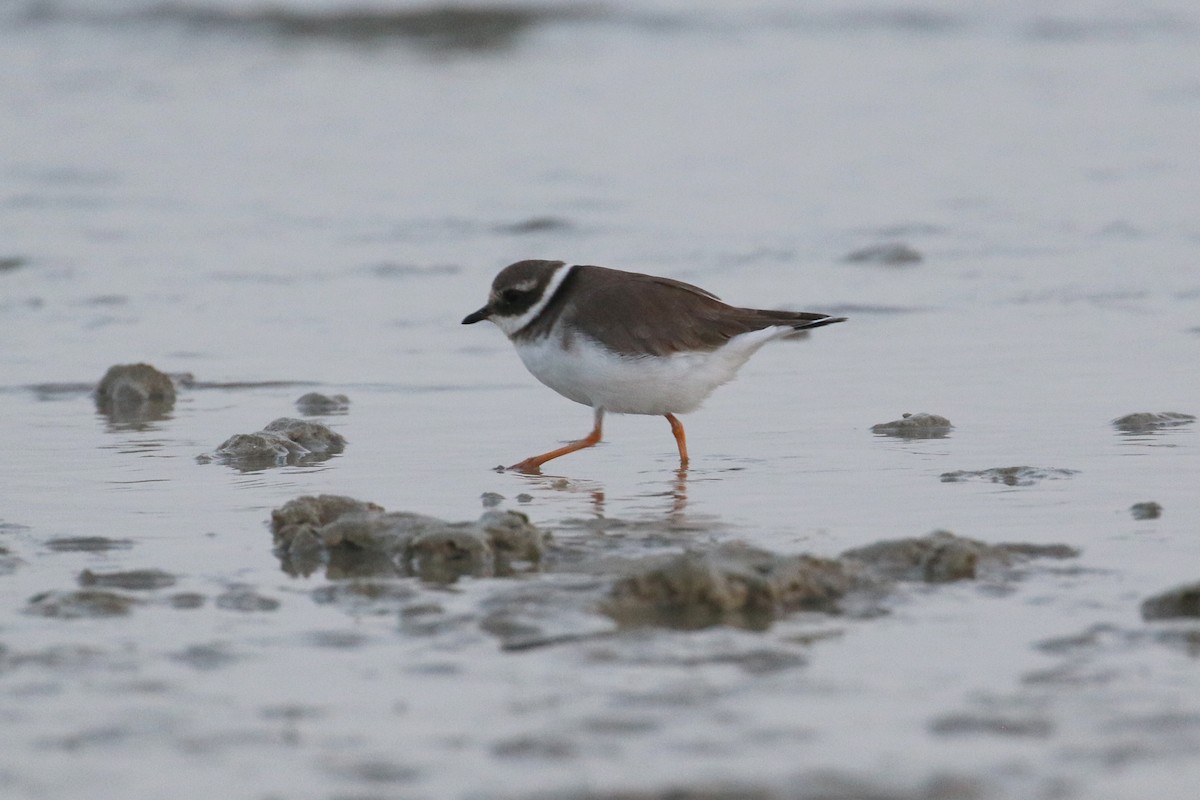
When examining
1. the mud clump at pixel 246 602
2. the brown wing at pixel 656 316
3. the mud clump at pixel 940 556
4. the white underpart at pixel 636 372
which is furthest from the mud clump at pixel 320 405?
the mud clump at pixel 940 556

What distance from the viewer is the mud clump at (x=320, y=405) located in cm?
809

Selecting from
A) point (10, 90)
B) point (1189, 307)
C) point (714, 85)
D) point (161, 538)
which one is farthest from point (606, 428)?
point (10, 90)

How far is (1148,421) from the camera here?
7.21m

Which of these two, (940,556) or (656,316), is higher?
(656,316)

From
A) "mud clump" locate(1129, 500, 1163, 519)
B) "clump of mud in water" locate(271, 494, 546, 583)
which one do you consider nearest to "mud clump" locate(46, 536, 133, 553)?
"clump of mud in water" locate(271, 494, 546, 583)

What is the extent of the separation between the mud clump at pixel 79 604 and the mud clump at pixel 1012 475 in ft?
9.89

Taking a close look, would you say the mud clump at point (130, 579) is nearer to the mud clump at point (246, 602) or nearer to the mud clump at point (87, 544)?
the mud clump at point (246, 602)

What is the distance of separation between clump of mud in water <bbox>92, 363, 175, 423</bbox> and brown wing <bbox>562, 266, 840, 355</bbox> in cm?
237

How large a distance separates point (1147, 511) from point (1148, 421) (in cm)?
168

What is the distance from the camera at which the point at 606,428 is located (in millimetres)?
8031

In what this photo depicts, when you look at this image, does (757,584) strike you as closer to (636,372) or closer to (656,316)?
(636,372)

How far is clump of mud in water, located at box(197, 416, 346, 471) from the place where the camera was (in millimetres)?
6988

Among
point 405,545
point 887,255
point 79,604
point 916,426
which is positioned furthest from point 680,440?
point 887,255

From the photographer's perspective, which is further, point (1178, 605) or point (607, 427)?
point (607, 427)
